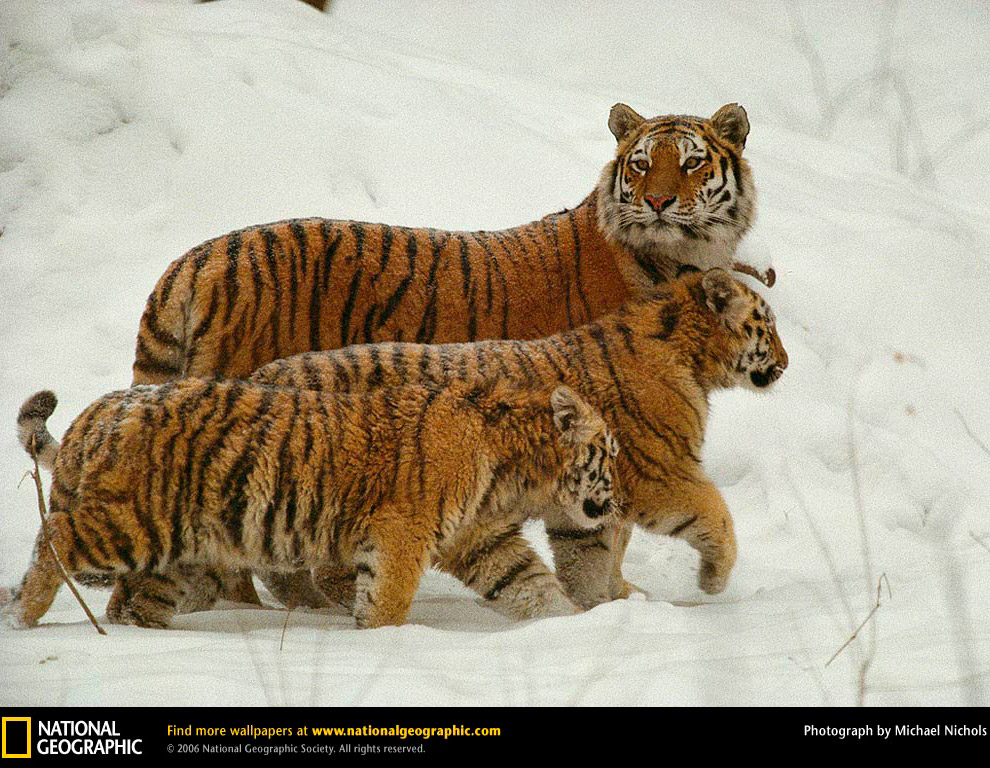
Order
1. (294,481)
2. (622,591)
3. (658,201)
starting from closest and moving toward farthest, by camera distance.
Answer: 1. (294,481)
2. (622,591)
3. (658,201)

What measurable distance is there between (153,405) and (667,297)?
1788 mm

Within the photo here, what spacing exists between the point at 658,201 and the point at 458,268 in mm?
760

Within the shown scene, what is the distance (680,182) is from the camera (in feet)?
15.5

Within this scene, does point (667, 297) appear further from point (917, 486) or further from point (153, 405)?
point (153, 405)

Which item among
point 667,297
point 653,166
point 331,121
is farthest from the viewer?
point 331,121

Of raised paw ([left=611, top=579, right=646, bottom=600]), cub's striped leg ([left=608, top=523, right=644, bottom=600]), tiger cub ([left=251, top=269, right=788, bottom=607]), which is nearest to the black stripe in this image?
tiger cub ([left=251, top=269, right=788, bottom=607])

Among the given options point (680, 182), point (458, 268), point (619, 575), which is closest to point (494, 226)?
point (458, 268)

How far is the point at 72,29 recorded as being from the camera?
7.30 meters

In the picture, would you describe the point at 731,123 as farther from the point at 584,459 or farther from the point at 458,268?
the point at 584,459

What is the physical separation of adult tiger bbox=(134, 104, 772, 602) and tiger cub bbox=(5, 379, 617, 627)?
700 mm
